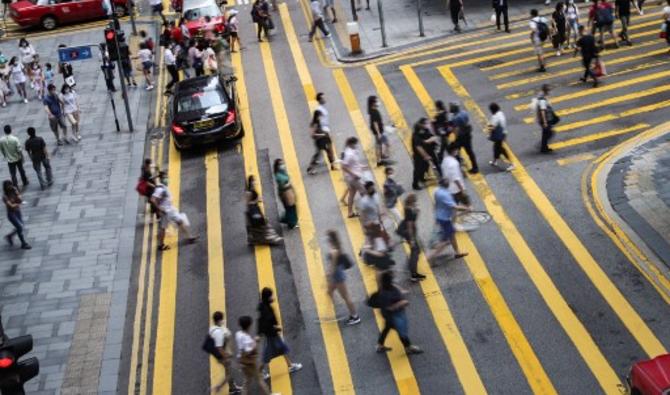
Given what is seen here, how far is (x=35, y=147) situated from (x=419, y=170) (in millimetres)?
9983

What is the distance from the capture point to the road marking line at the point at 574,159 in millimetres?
24828

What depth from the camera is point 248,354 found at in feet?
54.1

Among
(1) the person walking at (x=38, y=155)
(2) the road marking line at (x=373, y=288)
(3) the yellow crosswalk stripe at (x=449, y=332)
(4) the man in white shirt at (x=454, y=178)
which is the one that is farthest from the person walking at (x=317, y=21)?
(4) the man in white shirt at (x=454, y=178)

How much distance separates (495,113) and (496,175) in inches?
57.4

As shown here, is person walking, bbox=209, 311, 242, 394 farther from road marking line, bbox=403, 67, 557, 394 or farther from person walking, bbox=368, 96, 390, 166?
person walking, bbox=368, 96, 390, 166

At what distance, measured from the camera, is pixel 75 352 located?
19734 millimetres

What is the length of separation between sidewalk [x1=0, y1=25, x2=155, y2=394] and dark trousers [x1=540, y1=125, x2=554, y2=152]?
9815mm

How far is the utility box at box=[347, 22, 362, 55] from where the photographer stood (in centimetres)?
3447

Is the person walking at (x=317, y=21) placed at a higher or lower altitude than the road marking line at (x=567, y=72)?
higher

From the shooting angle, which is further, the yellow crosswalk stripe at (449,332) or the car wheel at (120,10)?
the car wheel at (120,10)

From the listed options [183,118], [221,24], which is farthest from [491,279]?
[221,24]

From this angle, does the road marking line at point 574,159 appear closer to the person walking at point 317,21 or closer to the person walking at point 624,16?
the person walking at point 624,16

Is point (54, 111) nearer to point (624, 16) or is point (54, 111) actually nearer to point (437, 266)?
point (437, 266)

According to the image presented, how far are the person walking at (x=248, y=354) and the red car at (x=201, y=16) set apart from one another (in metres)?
22.6
